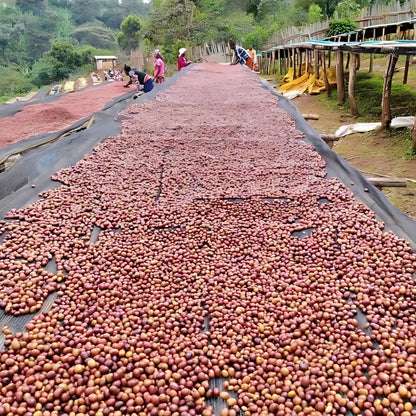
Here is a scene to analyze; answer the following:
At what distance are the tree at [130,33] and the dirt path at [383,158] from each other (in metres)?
29.0

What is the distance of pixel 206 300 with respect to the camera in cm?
164

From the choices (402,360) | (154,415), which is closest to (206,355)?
(154,415)

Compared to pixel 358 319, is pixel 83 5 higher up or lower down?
higher up

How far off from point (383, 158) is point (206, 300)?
14.9 ft

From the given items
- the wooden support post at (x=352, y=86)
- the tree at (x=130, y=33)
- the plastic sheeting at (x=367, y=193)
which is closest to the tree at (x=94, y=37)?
the tree at (x=130, y=33)

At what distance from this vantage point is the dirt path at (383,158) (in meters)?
4.03

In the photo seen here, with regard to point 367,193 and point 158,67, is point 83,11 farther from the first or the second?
point 367,193

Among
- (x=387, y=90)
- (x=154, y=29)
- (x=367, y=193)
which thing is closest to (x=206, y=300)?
(x=367, y=193)

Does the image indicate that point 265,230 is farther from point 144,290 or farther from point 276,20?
point 276,20

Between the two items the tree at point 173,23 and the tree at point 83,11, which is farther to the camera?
the tree at point 83,11

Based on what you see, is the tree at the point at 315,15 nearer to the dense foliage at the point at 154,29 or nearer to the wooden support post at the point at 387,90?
the dense foliage at the point at 154,29

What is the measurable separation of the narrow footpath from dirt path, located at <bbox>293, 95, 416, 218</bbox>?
1.65 m

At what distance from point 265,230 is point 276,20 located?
85.5 ft

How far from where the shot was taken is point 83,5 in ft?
161
